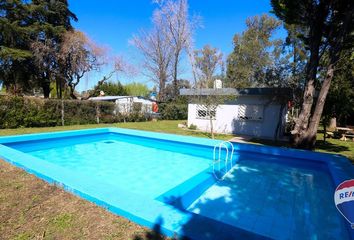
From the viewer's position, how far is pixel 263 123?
1473cm

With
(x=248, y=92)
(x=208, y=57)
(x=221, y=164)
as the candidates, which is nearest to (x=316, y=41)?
(x=248, y=92)

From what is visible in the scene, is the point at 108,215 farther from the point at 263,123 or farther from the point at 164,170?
the point at 263,123

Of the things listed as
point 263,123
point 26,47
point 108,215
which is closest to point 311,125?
point 263,123

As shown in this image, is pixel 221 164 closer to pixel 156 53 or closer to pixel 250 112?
pixel 250 112

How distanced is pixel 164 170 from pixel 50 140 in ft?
20.3

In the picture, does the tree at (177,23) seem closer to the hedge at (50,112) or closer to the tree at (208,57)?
the tree at (208,57)

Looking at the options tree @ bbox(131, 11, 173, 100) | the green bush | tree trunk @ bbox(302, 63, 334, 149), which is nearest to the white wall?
tree trunk @ bbox(302, 63, 334, 149)

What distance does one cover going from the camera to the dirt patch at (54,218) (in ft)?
9.81

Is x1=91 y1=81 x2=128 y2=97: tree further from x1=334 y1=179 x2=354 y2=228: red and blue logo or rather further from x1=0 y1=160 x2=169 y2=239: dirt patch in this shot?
x1=334 y1=179 x2=354 y2=228: red and blue logo

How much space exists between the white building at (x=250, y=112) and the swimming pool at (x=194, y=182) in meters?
4.77

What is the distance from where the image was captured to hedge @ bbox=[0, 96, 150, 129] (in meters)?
13.0

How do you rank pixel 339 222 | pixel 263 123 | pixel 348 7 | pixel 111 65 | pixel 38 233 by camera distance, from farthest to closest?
pixel 111 65
pixel 263 123
pixel 348 7
pixel 339 222
pixel 38 233

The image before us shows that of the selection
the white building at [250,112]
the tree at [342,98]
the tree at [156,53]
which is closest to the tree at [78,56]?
the tree at [156,53]

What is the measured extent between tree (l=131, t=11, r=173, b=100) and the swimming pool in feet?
70.1
